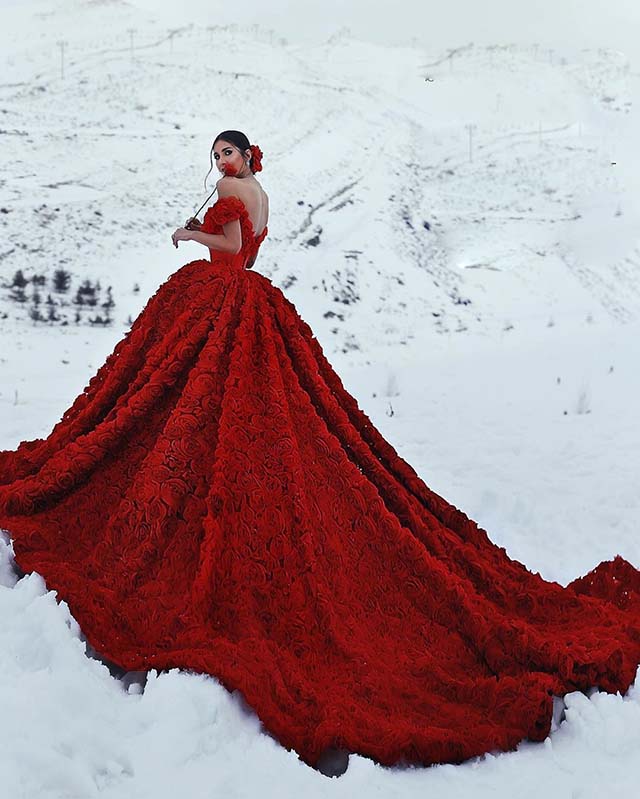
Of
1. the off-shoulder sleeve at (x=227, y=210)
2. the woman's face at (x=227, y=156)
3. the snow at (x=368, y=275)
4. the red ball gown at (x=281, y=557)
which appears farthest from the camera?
the woman's face at (x=227, y=156)

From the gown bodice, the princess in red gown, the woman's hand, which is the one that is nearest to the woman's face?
the princess in red gown

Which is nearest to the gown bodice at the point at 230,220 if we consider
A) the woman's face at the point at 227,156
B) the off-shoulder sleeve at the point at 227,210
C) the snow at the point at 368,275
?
the off-shoulder sleeve at the point at 227,210

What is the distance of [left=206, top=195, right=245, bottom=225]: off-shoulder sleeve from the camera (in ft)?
7.84

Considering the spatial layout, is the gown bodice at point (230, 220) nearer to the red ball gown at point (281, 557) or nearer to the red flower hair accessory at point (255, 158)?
the red ball gown at point (281, 557)

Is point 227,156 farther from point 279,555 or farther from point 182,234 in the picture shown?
point 279,555

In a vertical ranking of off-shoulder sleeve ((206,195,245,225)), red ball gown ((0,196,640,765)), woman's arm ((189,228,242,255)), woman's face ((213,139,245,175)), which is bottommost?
red ball gown ((0,196,640,765))

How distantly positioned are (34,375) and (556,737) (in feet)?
13.5

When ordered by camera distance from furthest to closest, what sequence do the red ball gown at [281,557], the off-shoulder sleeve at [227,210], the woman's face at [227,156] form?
the woman's face at [227,156] < the off-shoulder sleeve at [227,210] < the red ball gown at [281,557]

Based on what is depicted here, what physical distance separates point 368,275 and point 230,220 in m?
4.80

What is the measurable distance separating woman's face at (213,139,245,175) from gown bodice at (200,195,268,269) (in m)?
0.15

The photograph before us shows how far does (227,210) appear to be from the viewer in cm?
239

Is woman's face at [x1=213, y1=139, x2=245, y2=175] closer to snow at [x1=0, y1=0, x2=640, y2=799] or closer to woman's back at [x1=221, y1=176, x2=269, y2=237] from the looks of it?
woman's back at [x1=221, y1=176, x2=269, y2=237]

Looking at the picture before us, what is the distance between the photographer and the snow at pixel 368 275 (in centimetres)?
143

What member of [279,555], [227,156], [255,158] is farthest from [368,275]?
[279,555]
